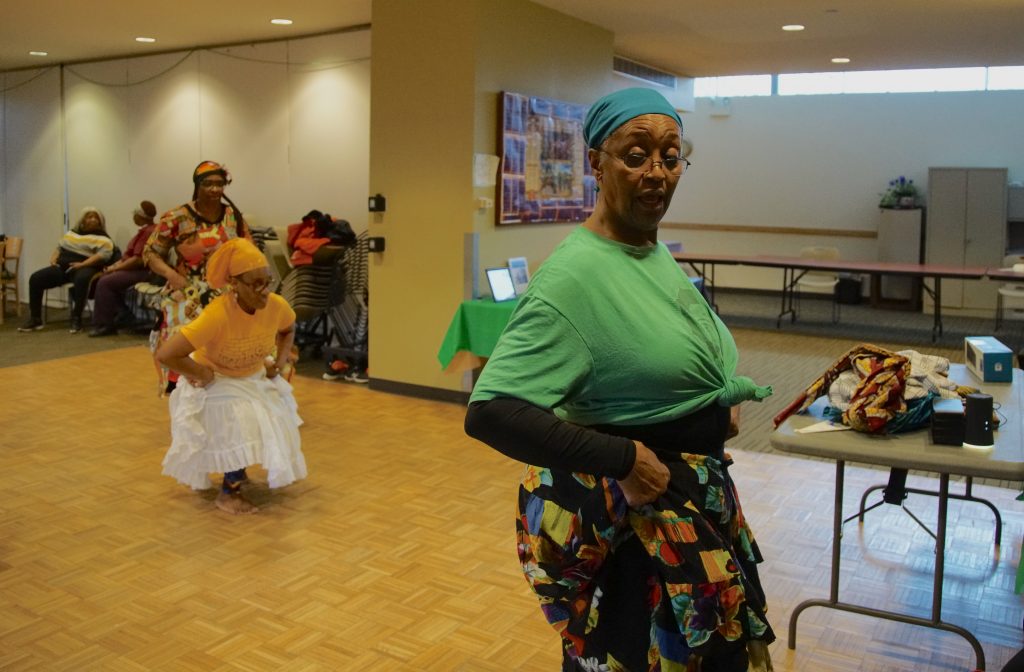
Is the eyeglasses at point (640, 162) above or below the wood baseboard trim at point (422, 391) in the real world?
above

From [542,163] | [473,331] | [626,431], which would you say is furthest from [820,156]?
[626,431]

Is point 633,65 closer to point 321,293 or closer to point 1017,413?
point 321,293

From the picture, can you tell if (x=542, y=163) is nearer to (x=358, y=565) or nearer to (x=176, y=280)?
(x=176, y=280)

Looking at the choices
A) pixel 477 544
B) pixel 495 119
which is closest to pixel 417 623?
pixel 477 544

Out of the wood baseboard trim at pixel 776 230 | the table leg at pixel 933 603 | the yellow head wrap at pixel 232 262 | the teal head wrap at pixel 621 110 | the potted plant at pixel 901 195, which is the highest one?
the potted plant at pixel 901 195

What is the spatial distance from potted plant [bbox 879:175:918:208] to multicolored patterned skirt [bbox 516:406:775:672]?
36.5 feet

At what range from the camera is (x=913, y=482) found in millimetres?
4836

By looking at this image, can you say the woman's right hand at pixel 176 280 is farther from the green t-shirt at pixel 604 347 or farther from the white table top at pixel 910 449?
the green t-shirt at pixel 604 347

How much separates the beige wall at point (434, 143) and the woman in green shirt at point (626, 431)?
4.60 meters

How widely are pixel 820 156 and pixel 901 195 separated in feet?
3.98

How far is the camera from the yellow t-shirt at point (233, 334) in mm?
4000

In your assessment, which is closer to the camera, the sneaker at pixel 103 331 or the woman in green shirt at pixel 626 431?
the woman in green shirt at pixel 626 431

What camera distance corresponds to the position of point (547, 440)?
1457 millimetres

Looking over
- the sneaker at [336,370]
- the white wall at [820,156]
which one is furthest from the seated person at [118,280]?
the white wall at [820,156]
